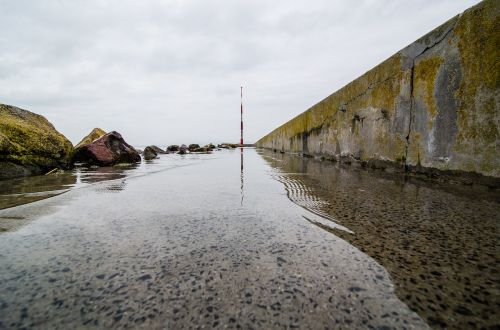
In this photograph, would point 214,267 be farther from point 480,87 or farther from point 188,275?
point 480,87

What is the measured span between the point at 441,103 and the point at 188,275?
102 inches

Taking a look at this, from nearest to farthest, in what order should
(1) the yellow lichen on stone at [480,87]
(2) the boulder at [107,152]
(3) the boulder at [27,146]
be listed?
(1) the yellow lichen on stone at [480,87], (3) the boulder at [27,146], (2) the boulder at [107,152]

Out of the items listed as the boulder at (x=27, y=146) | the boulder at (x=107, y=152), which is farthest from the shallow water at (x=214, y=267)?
the boulder at (x=107, y=152)

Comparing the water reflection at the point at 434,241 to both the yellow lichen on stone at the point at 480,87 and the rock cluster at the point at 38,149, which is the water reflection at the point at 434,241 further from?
→ the rock cluster at the point at 38,149

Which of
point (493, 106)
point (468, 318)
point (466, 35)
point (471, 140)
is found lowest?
point (468, 318)

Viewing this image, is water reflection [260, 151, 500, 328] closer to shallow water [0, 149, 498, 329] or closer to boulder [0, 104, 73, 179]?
shallow water [0, 149, 498, 329]

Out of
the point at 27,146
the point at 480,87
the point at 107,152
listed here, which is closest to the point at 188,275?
the point at 480,87

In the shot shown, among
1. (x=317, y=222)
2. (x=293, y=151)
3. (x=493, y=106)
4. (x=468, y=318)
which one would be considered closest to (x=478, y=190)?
(x=493, y=106)

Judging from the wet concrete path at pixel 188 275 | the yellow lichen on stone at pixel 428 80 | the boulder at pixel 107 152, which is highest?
the yellow lichen on stone at pixel 428 80

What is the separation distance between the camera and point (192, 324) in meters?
→ 0.57

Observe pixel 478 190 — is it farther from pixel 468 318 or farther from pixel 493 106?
pixel 468 318

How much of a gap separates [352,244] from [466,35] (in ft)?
7.16

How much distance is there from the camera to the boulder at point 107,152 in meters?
5.46

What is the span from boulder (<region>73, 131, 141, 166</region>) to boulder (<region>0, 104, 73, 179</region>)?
0.36 metres
